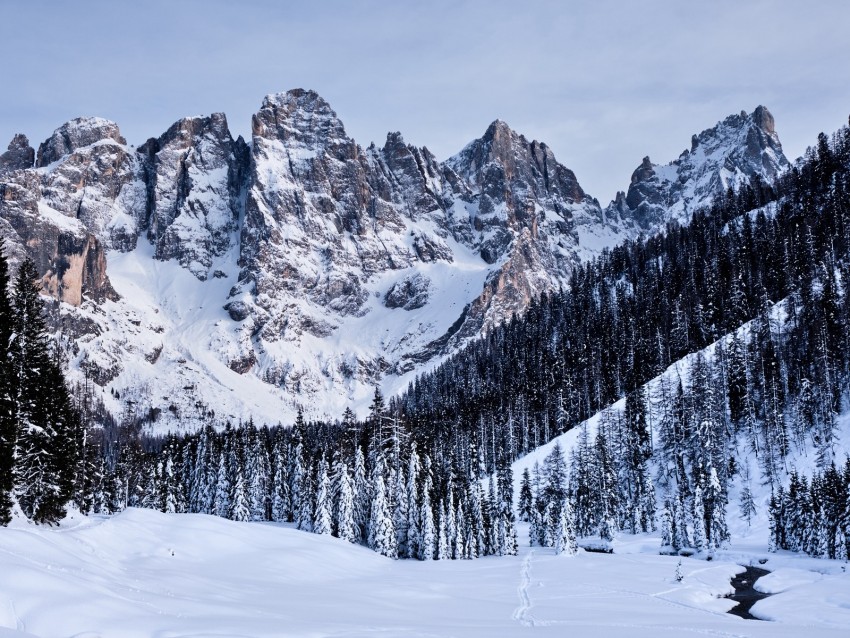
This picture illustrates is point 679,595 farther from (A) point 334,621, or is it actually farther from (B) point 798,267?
(B) point 798,267

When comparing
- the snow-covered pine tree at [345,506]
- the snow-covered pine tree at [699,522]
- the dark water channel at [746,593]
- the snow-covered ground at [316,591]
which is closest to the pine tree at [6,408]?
the snow-covered ground at [316,591]

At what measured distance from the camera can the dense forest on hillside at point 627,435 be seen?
61.8m

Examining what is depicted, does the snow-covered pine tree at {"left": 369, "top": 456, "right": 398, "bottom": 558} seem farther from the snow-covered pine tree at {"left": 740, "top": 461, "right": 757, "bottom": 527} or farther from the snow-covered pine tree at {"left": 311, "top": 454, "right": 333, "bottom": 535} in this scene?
the snow-covered pine tree at {"left": 740, "top": 461, "right": 757, "bottom": 527}

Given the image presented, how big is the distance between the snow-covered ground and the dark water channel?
77 centimetres

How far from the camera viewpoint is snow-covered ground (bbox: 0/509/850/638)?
603 inches

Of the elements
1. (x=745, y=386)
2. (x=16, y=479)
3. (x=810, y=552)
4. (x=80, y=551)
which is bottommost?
(x=810, y=552)

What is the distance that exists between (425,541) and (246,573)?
26915mm

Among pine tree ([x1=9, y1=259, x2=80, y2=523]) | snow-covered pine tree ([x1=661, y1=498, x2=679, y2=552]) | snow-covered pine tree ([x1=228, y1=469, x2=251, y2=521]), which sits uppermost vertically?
pine tree ([x1=9, y1=259, x2=80, y2=523])

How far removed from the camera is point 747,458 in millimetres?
94875

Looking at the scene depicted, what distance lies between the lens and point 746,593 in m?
41.4

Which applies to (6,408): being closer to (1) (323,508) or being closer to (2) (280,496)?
(1) (323,508)

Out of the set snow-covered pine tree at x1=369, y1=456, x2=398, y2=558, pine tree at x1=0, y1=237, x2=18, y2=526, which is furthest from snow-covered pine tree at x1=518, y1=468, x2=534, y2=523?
pine tree at x1=0, y1=237, x2=18, y2=526

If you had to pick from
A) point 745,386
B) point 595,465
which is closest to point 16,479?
point 595,465

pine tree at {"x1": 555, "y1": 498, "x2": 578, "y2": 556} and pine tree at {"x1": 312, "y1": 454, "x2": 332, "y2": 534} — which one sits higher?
pine tree at {"x1": 312, "y1": 454, "x2": 332, "y2": 534}
